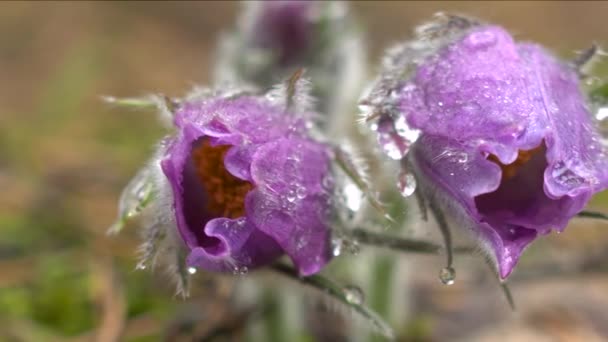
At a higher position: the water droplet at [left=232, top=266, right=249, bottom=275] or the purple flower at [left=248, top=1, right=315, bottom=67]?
the purple flower at [left=248, top=1, right=315, bottom=67]

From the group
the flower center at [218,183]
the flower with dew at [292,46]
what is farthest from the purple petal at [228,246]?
the flower with dew at [292,46]

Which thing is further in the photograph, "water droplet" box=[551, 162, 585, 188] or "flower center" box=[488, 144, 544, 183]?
"flower center" box=[488, 144, 544, 183]

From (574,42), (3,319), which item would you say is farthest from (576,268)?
(574,42)

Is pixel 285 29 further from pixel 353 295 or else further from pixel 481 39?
pixel 353 295

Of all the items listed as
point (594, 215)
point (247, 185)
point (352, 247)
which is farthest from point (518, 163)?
point (247, 185)

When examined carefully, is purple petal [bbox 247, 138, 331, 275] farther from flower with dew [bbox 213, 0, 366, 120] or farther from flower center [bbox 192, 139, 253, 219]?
flower with dew [bbox 213, 0, 366, 120]

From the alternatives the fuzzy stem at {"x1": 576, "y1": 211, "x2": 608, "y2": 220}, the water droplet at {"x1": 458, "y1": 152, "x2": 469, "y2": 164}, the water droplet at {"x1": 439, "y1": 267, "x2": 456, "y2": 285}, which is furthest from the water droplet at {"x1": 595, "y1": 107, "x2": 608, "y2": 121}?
the water droplet at {"x1": 439, "y1": 267, "x2": 456, "y2": 285}

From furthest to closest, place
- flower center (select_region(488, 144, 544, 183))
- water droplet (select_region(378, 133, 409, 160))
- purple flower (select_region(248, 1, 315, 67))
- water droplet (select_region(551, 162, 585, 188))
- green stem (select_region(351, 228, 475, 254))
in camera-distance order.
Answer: purple flower (select_region(248, 1, 315, 67)) → green stem (select_region(351, 228, 475, 254)) → flower center (select_region(488, 144, 544, 183)) → water droplet (select_region(378, 133, 409, 160)) → water droplet (select_region(551, 162, 585, 188))

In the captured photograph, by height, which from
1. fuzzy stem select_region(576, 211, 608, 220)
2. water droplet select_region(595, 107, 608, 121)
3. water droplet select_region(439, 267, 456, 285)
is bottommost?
fuzzy stem select_region(576, 211, 608, 220)
